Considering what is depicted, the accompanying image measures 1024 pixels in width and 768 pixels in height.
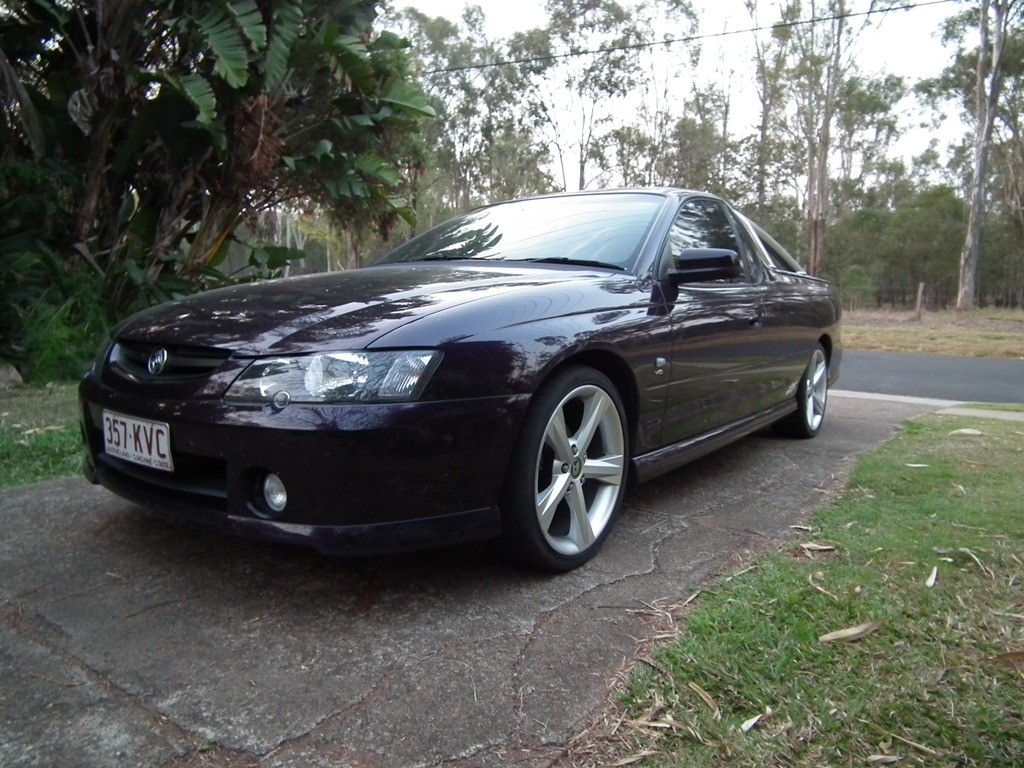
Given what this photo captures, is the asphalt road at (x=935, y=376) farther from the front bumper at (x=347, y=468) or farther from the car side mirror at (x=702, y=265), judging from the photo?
the front bumper at (x=347, y=468)

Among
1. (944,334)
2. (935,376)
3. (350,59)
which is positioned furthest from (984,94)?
(350,59)

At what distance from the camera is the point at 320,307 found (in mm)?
2613

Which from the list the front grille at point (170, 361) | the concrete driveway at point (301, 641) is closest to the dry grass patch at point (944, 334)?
the concrete driveway at point (301, 641)

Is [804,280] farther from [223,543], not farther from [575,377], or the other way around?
[223,543]

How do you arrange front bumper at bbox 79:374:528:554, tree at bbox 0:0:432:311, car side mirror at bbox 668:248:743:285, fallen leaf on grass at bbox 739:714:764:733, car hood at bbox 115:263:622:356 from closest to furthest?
fallen leaf on grass at bbox 739:714:764:733, front bumper at bbox 79:374:528:554, car hood at bbox 115:263:622:356, car side mirror at bbox 668:248:743:285, tree at bbox 0:0:432:311

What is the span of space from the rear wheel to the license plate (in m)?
3.72

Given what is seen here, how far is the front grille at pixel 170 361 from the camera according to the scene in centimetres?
246

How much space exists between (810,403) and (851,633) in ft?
10.2

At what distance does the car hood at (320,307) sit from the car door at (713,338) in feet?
1.69

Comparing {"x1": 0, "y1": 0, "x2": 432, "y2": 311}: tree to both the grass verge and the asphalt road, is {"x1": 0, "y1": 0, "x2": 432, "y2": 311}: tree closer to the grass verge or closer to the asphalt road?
the asphalt road

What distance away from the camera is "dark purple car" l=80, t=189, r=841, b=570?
2.27m

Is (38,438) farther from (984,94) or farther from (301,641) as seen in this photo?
(984,94)

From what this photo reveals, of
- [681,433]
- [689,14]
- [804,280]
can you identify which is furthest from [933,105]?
[681,433]

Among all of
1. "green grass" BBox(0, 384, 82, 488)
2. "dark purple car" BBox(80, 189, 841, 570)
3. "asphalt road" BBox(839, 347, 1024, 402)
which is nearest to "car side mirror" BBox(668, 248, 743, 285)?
"dark purple car" BBox(80, 189, 841, 570)
